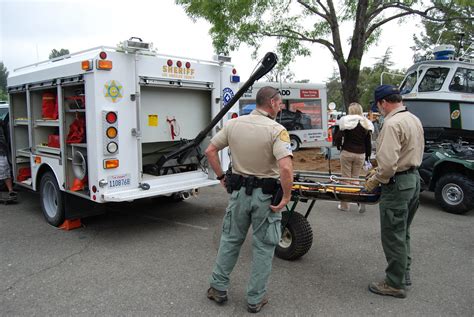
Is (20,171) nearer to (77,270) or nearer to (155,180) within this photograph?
(155,180)

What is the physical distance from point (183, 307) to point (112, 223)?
9.91 feet

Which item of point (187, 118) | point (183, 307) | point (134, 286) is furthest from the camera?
point (187, 118)

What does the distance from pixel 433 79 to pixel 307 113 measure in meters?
7.01

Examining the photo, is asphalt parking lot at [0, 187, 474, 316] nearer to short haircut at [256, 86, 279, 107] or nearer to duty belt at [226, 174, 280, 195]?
duty belt at [226, 174, 280, 195]

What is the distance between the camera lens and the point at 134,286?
3.95 metres

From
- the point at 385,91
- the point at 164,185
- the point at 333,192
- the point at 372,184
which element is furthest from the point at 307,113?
the point at 372,184

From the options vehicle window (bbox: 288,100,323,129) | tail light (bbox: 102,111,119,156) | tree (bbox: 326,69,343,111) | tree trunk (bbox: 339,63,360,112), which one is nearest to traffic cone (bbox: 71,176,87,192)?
tail light (bbox: 102,111,119,156)

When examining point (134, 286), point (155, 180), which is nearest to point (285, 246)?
point (134, 286)

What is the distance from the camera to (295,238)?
4.46 meters

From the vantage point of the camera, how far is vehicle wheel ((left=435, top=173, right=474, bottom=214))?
6.43 meters

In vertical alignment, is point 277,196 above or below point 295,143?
above

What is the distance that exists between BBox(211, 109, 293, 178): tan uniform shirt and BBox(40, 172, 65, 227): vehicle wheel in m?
3.42

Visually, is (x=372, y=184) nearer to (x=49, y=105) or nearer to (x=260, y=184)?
(x=260, y=184)

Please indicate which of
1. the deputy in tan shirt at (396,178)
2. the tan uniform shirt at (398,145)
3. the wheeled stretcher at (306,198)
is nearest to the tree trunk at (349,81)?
the wheeled stretcher at (306,198)
